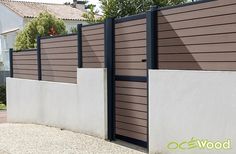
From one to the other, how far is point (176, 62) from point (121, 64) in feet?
5.21

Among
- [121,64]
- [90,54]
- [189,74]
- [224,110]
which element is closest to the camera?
[224,110]

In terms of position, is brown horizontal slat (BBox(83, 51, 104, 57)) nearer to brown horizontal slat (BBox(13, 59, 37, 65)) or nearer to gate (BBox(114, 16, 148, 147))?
gate (BBox(114, 16, 148, 147))

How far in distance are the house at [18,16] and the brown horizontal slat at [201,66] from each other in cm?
2924

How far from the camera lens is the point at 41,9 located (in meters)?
37.8

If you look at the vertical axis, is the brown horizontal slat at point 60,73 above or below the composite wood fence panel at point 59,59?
below

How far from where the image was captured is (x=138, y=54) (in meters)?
7.05

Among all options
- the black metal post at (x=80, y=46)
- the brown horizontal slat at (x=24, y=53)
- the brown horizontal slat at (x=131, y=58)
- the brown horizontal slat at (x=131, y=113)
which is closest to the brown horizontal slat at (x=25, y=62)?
the brown horizontal slat at (x=24, y=53)

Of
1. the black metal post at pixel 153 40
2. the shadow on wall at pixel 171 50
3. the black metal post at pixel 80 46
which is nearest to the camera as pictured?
the shadow on wall at pixel 171 50

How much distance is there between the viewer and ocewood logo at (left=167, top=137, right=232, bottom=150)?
507 centimetres

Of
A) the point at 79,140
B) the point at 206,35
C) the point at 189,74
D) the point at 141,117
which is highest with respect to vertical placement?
the point at 206,35

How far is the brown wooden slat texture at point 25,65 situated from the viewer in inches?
459

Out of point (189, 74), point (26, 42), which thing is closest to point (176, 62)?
point (189, 74)

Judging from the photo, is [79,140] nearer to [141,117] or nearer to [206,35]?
[141,117]

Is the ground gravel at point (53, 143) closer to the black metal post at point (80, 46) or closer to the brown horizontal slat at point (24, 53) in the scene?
the black metal post at point (80, 46)
